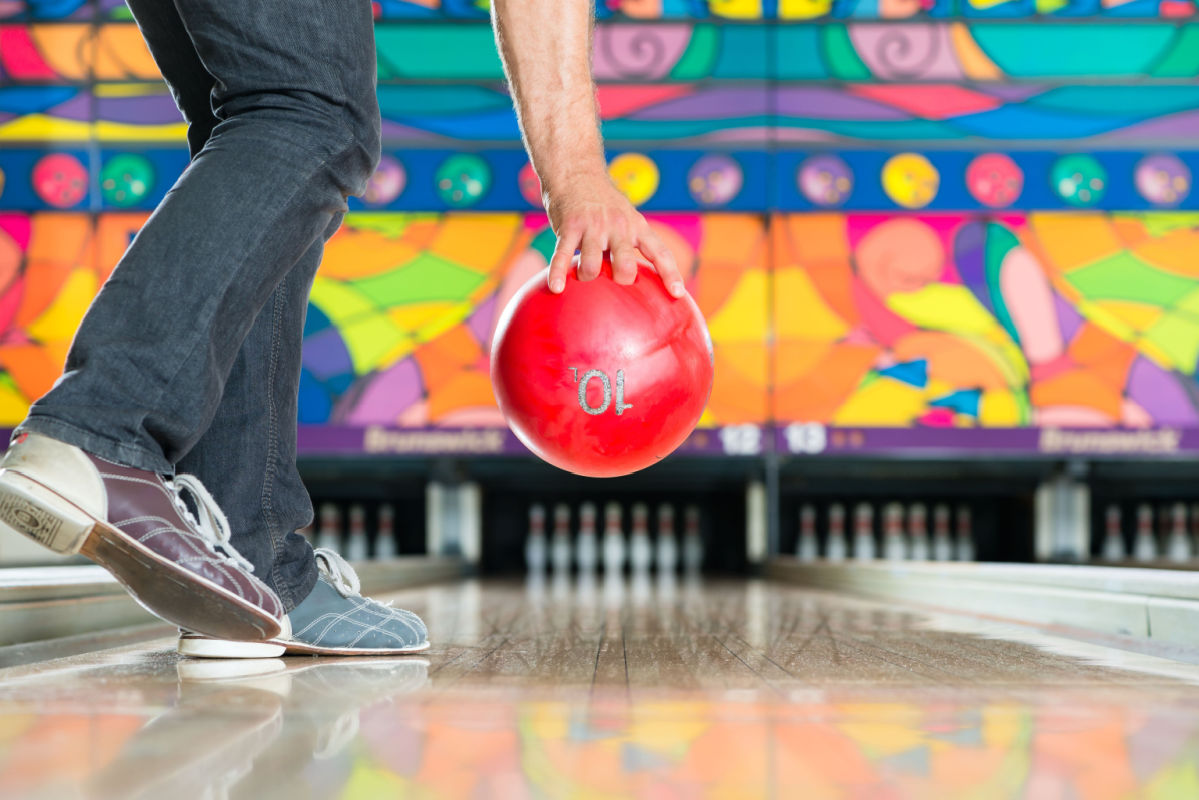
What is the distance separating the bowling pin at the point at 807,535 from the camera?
12.9ft

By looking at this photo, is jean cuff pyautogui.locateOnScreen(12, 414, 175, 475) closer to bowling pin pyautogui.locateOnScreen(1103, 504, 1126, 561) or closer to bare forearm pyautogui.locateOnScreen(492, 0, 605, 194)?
bare forearm pyautogui.locateOnScreen(492, 0, 605, 194)

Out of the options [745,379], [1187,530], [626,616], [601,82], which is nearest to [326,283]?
[601,82]

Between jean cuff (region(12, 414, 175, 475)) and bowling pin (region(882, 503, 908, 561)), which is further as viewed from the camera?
bowling pin (region(882, 503, 908, 561))

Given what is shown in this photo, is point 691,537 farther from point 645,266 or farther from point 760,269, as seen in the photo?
point 645,266

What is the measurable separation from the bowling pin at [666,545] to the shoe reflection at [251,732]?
10.2 ft

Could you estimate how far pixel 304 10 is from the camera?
779mm

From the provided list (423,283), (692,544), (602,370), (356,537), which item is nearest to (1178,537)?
(692,544)

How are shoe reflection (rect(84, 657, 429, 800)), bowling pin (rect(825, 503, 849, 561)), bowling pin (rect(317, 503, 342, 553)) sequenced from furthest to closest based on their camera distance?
bowling pin (rect(825, 503, 849, 561))
bowling pin (rect(317, 503, 342, 553))
shoe reflection (rect(84, 657, 429, 800))

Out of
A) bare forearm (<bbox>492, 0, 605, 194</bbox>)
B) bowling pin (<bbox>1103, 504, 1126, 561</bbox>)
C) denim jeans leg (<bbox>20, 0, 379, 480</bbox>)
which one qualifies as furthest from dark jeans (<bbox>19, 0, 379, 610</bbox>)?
bowling pin (<bbox>1103, 504, 1126, 561</bbox>)

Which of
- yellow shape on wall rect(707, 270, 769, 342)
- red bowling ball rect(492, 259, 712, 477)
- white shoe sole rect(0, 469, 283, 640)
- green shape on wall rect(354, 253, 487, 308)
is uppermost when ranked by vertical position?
green shape on wall rect(354, 253, 487, 308)

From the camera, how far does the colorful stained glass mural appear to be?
3.45 m

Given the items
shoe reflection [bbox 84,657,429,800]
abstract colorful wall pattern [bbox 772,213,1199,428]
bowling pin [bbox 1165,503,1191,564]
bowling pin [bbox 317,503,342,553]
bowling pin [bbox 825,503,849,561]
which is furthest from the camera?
bowling pin [bbox 825,503,849,561]

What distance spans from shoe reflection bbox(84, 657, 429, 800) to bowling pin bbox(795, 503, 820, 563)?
323cm

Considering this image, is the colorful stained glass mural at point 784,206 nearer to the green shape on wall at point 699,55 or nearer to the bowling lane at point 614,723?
the green shape on wall at point 699,55
